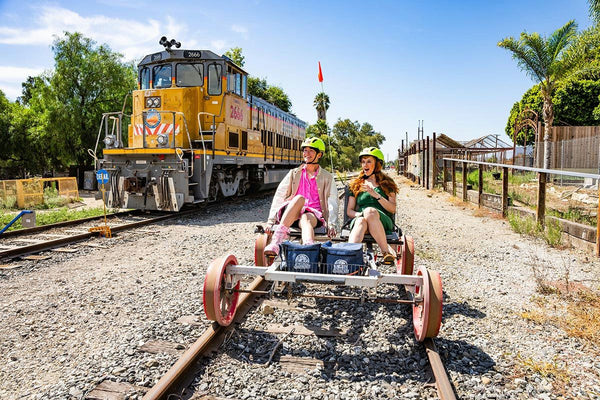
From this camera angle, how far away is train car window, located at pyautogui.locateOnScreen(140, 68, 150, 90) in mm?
11143

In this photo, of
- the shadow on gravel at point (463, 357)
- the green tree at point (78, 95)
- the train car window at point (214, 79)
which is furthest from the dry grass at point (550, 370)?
the green tree at point (78, 95)

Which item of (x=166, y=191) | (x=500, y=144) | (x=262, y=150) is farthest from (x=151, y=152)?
(x=500, y=144)

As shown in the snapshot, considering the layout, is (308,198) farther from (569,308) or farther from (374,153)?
(569,308)

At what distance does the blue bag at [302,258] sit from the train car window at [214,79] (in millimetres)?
8348

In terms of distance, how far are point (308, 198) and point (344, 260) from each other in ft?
4.95

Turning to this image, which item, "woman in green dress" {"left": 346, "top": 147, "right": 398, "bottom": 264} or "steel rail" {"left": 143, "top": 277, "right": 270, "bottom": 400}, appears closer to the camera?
"steel rail" {"left": 143, "top": 277, "right": 270, "bottom": 400}

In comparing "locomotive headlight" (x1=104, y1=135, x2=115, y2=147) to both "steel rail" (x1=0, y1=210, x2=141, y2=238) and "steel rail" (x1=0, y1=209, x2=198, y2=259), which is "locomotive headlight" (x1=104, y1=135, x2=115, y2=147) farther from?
"steel rail" (x1=0, y1=209, x2=198, y2=259)

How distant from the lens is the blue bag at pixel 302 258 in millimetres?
3373

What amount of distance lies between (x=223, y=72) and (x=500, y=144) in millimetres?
47256

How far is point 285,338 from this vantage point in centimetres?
339

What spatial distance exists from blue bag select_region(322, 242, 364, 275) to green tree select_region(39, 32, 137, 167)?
21257 mm

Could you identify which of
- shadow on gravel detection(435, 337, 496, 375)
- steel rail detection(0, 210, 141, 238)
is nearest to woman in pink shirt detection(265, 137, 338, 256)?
shadow on gravel detection(435, 337, 496, 375)

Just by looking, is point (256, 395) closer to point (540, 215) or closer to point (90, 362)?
point (90, 362)

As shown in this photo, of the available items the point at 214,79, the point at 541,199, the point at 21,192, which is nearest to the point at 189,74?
the point at 214,79
